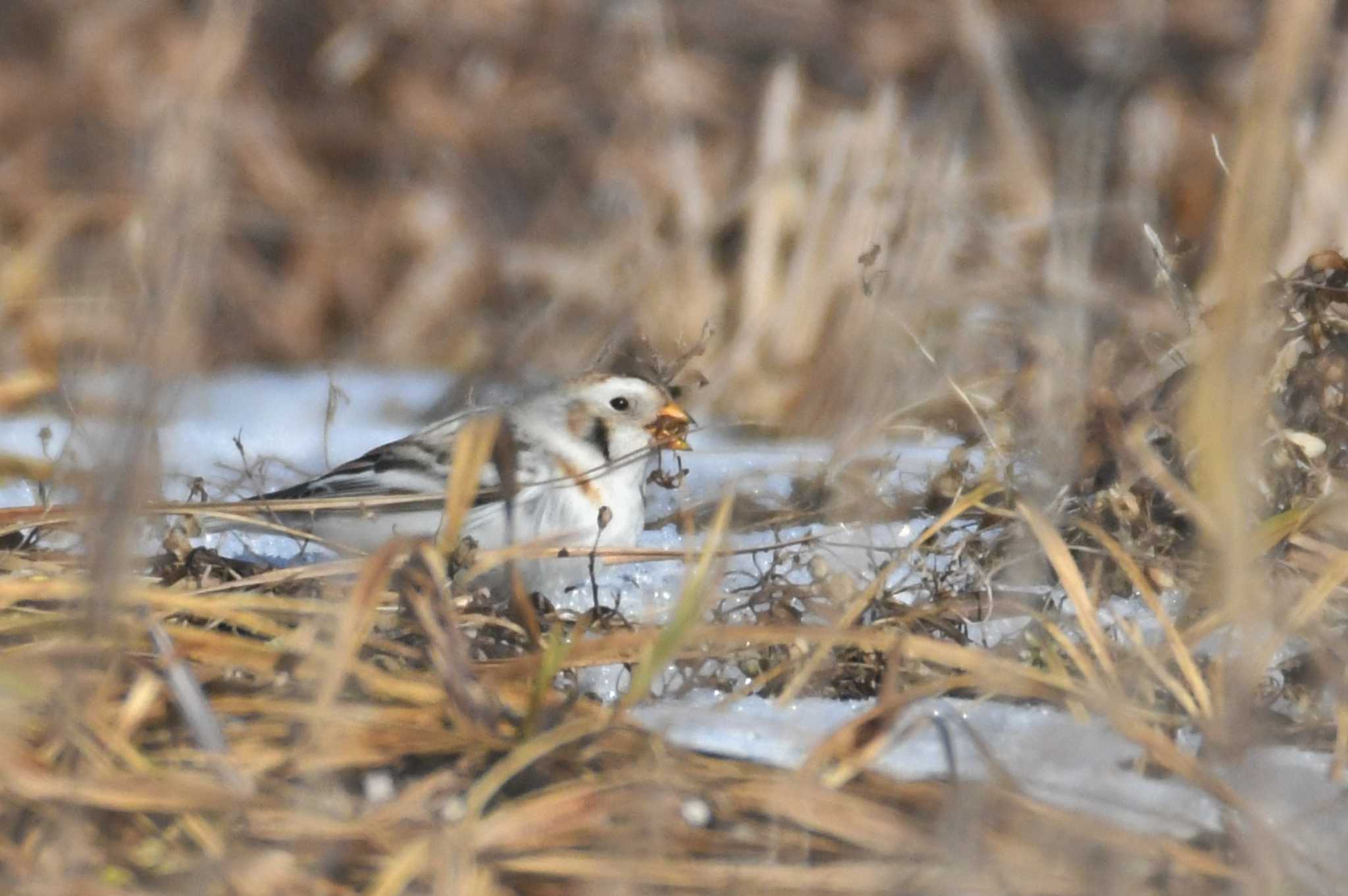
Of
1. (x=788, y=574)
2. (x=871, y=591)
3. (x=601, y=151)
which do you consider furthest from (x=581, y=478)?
(x=601, y=151)

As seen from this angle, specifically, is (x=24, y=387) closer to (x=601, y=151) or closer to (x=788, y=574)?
(x=788, y=574)

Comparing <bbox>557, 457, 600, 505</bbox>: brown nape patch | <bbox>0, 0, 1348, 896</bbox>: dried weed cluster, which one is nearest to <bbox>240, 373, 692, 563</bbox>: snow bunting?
<bbox>557, 457, 600, 505</bbox>: brown nape patch

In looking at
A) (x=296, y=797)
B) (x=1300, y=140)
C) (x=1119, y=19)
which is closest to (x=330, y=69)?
(x=1119, y=19)

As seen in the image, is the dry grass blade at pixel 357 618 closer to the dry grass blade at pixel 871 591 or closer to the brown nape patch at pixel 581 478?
the dry grass blade at pixel 871 591

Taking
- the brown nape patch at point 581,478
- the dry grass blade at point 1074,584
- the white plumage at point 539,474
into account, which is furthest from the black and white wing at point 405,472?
the dry grass blade at point 1074,584

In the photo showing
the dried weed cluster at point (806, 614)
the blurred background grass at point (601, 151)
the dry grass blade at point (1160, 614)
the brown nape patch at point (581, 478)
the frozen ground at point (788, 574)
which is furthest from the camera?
the blurred background grass at point (601, 151)

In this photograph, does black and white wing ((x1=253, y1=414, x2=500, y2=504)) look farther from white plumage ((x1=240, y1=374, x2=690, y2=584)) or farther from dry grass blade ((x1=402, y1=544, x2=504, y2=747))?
dry grass blade ((x1=402, y1=544, x2=504, y2=747))
